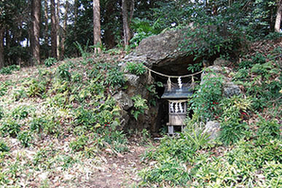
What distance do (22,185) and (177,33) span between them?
6700 mm

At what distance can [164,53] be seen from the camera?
302 inches

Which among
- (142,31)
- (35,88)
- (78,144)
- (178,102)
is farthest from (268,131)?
(35,88)

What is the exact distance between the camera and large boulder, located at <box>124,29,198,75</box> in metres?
7.59

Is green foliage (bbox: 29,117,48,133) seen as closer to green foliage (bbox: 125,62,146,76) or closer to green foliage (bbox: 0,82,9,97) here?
green foliage (bbox: 0,82,9,97)

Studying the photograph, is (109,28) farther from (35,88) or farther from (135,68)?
(35,88)

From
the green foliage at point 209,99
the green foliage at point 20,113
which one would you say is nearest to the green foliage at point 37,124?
the green foliage at point 20,113

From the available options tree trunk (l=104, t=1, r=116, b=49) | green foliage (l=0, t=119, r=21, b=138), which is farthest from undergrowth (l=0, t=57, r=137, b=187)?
tree trunk (l=104, t=1, r=116, b=49)

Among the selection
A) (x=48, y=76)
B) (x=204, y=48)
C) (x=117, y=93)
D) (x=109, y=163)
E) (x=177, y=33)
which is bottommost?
(x=109, y=163)

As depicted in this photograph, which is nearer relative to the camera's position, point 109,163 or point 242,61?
point 109,163

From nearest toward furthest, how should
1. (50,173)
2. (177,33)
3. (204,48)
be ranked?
(50,173) < (204,48) < (177,33)

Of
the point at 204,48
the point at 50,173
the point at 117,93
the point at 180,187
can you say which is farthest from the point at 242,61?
the point at 50,173

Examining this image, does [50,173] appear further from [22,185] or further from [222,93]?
[222,93]

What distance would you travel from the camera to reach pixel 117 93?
671cm

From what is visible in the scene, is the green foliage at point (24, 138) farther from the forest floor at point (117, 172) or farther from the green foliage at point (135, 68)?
the green foliage at point (135, 68)
